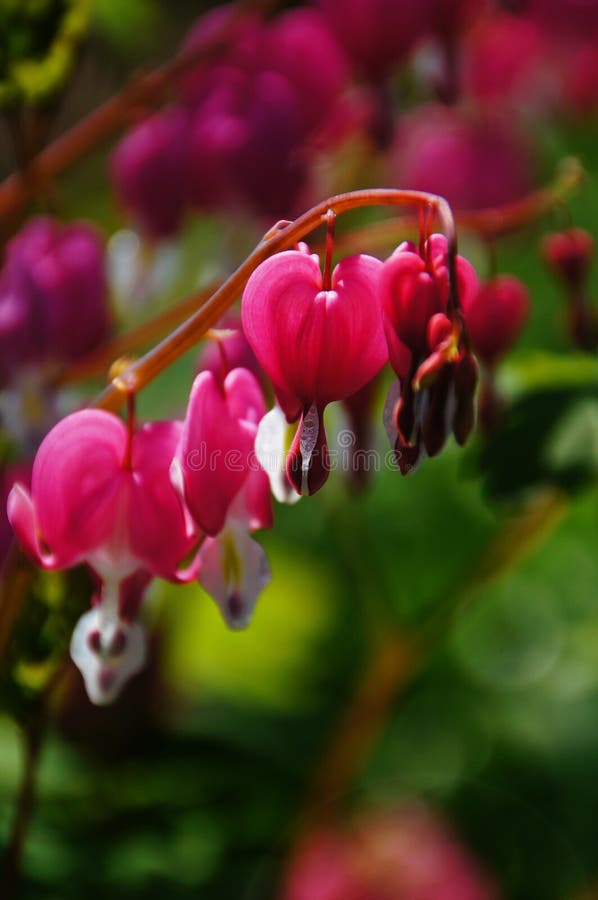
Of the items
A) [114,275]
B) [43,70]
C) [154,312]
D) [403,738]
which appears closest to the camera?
[43,70]

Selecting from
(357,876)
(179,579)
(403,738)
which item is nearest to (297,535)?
(403,738)

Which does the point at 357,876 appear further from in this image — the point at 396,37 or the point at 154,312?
the point at 154,312

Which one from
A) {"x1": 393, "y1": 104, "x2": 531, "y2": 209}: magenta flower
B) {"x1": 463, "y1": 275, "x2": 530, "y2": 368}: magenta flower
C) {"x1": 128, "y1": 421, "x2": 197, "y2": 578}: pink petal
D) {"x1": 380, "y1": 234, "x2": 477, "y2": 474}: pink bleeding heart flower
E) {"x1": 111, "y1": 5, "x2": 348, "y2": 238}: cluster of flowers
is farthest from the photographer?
{"x1": 393, "y1": 104, "x2": 531, "y2": 209}: magenta flower

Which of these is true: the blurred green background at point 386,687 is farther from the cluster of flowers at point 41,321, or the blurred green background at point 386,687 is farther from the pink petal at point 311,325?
the pink petal at point 311,325

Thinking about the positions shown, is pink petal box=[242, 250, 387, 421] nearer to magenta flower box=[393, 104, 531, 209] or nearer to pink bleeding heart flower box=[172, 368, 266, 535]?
pink bleeding heart flower box=[172, 368, 266, 535]

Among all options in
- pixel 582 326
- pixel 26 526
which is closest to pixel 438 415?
pixel 26 526

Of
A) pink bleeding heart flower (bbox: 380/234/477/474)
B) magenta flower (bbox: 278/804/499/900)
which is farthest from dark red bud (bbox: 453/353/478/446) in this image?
magenta flower (bbox: 278/804/499/900)

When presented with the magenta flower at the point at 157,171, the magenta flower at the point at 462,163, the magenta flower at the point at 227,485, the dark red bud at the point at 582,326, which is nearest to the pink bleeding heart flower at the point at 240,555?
the magenta flower at the point at 227,485
